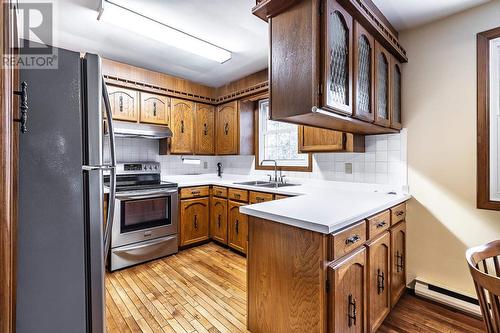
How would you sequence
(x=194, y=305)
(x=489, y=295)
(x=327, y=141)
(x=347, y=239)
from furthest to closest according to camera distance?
(x=327, y=141), (x=194, y=305), (x=347, y=239), (x=489, y=295)

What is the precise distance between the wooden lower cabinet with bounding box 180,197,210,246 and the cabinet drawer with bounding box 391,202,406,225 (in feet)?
7.53

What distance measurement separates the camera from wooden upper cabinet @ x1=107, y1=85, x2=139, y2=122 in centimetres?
280

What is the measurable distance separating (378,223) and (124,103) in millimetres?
2951

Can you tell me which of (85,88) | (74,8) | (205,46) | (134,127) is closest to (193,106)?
(134,127)

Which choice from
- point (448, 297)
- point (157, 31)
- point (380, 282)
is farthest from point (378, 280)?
point (157, 31)

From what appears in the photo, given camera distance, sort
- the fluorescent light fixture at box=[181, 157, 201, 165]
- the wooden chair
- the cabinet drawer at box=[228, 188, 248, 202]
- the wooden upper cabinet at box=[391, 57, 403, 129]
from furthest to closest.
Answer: the fluorescent light fixture at box=[181, 157, 201, 165]
the cabinet drawer at box=[228, 188, 248, 202]
the wooden upper cabinet at box=[391, 57, 403, 129]
the wooden chair

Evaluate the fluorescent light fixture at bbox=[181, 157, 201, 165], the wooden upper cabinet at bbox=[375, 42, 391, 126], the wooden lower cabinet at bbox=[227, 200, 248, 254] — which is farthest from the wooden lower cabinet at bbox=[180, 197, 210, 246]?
the wooden upper cabinet at bbox=[375, 42, 391, 126]

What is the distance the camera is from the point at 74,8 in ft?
5.97

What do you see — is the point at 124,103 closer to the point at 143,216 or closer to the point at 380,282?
the point at 143,216

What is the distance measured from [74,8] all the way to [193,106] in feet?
6.07

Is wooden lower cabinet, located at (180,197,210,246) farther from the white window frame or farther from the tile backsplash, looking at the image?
the white window frame

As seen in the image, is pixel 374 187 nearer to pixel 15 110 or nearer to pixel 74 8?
pixel 15 110

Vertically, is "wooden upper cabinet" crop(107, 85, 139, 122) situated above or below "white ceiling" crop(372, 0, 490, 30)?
below

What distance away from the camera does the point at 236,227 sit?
306 centimetres
